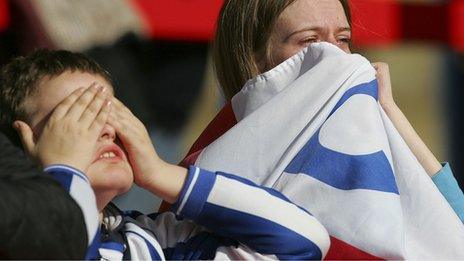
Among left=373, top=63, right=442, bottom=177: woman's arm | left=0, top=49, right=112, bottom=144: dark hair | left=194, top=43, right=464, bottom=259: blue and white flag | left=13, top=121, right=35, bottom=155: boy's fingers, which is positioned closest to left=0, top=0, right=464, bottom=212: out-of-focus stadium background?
left=373, top=63, right=442, bottom=177: woman's arm

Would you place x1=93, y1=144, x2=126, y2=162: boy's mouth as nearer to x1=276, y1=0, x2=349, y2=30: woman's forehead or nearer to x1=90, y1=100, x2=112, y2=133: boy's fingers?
x1=90, y1=100, x2=112, y2=133: boy's fingers

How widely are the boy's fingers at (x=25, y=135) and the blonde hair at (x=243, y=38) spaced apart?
57cm

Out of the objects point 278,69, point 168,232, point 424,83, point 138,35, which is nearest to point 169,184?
point 168,232

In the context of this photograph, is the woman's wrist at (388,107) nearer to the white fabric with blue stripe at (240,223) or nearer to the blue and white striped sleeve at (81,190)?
the white fabric with blue stripe at (240,223)

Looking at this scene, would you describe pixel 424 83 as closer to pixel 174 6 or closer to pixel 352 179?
pixel 174 6

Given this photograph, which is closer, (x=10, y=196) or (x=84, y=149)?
(x=10, y=196)

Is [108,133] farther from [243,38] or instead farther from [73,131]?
[243,38]

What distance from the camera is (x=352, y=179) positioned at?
1558 millimetres

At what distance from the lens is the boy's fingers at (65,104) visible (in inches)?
54.8

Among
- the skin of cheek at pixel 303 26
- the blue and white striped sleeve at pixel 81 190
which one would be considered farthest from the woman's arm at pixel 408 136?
the blue and white striped sleeve at pixel 81 190

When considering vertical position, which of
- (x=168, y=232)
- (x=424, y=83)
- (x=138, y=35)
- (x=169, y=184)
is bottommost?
(x=424, y=83)

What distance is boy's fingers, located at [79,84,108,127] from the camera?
4.53 ft

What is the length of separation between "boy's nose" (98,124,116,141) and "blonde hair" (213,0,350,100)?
0.56 m

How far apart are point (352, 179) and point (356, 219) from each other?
7 cm
